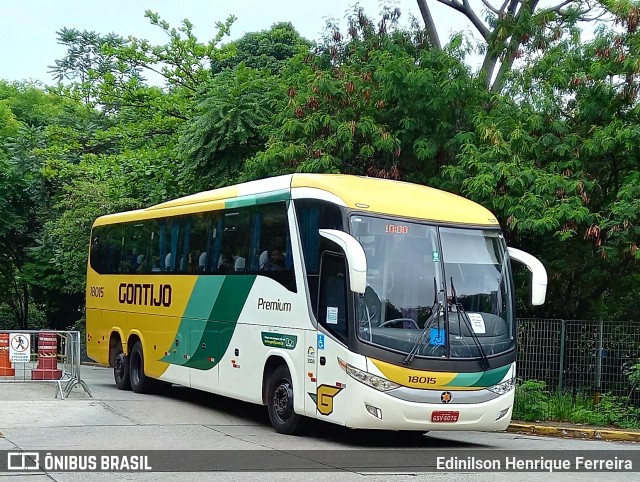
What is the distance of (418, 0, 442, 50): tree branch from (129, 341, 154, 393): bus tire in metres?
9.95

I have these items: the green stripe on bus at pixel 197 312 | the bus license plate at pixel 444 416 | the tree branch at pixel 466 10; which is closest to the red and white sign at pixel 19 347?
the green stripe on bus at pixel 197 312

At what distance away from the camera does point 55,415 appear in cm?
1523

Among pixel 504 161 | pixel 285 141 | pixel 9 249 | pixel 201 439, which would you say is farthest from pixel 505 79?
pixel 9 249

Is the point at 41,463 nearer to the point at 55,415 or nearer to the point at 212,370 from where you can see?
the point at 55,415

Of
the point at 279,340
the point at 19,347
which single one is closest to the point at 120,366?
the point at 19,347

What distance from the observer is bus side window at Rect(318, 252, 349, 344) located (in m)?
12.7

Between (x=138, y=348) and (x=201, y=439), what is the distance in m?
7.42

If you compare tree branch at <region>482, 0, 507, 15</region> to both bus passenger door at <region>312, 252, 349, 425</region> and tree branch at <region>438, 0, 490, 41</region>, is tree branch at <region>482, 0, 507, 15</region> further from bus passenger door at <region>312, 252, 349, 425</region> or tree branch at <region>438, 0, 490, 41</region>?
bus passenger door at <region>312, 252, 349, 425</region>

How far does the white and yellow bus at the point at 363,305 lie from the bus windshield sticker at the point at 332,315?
0.03 meters

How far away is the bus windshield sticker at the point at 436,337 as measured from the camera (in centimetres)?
1253

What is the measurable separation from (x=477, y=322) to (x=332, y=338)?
6.42ft

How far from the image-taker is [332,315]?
12945 mm

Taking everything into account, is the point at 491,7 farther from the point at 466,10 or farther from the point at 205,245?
the point at 205,245

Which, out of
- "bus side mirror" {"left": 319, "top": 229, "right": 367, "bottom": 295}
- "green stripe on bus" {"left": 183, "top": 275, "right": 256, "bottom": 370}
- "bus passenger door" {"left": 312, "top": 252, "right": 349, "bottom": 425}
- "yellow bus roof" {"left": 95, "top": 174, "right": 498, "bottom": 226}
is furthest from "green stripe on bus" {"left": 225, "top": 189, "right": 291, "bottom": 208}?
"bus side mirror" {"left": 319, "top": 229, "right": 367, "bottom": 295}
